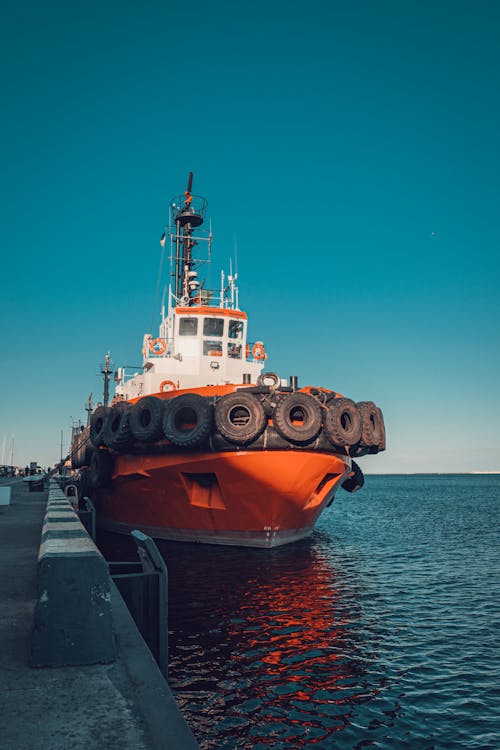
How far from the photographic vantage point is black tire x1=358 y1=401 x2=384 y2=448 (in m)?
21.3

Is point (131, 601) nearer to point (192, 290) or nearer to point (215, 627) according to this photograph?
point (215, 627)

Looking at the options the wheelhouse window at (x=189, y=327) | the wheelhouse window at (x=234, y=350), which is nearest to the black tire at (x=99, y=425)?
the wheelhouse window at (x=189, y=327)

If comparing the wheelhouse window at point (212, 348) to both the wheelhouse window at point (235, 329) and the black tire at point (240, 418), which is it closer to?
the wheelhouse window at point (235, 329)

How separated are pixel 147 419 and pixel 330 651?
11346mm

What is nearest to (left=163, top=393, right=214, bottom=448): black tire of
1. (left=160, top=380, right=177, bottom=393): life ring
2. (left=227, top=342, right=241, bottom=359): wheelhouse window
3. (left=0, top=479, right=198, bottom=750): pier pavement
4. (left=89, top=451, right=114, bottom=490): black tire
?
(left=160, top=380, right=177, bottom=393): life ring

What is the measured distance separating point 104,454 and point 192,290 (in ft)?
37.7

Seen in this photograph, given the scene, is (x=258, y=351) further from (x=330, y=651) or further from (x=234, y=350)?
(x=330, y=651)

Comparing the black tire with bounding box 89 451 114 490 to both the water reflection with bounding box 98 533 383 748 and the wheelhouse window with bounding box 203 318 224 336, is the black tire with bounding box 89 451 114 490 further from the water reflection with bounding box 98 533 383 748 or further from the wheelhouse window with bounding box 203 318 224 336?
the wheelhouse window with bounding box 203 318 224 336


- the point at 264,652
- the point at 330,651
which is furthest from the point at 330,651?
the point at 264,652

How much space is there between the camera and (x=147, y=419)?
805 inches

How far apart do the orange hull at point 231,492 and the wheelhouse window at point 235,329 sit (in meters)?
8.07

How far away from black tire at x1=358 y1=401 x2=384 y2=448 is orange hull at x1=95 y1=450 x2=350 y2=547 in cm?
122

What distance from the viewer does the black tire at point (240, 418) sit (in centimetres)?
1809

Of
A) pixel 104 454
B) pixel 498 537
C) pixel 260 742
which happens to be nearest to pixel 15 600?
pixel 260 742
